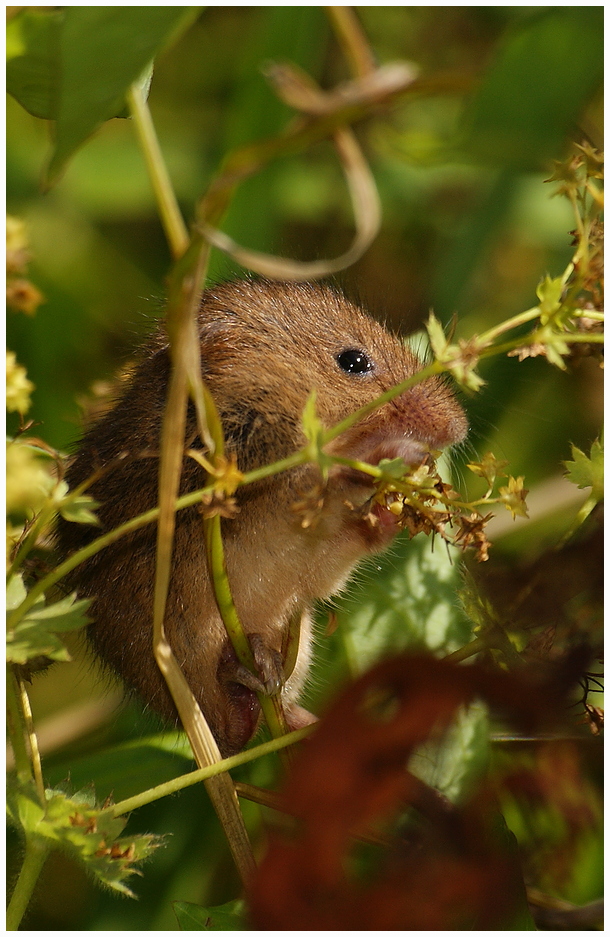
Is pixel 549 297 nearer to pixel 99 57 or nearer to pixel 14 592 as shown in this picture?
pixel 99 57

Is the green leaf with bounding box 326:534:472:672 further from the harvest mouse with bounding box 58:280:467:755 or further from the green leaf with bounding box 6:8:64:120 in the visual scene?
the green leaf with bounding box 6:8:64:120

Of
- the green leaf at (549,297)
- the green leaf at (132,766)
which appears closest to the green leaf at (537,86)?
the green leaf at (549,297)

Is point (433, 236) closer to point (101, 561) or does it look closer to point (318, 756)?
point (101, 561)

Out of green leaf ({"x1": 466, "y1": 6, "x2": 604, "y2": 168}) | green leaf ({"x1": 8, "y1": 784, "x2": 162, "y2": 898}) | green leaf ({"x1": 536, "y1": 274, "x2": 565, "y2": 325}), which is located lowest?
green leaf ({"x1": 8, "y1": 784, "x2": 162, "y2": 898})

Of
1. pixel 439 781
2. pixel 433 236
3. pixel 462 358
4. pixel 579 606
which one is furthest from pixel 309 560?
pixel 433 236

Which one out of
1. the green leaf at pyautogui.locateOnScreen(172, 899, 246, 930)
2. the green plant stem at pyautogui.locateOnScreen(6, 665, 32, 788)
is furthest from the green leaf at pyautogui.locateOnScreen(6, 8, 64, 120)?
the green leaf at pyautogui.locateOnScreen(172, 899, 246, 930)

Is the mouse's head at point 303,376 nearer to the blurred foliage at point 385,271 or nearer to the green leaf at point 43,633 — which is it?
the blurred foliage at point 385,271
